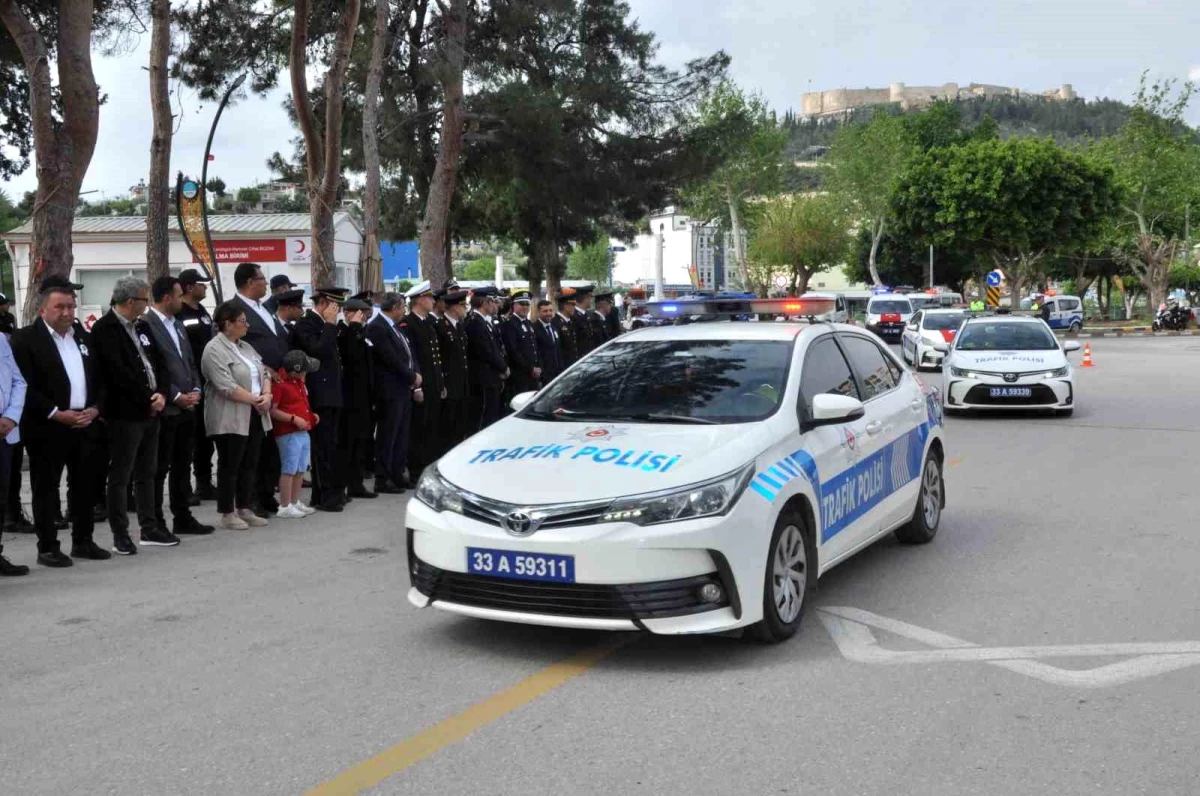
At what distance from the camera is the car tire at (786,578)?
5.71m

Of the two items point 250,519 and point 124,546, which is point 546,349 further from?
point 124,546

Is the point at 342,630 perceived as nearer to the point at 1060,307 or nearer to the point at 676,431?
the point at 676,431

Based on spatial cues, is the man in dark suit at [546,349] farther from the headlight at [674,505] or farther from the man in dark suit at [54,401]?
the headlight at [674,505]

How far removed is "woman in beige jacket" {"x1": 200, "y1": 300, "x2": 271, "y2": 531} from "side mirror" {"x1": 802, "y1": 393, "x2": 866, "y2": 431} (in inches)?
171

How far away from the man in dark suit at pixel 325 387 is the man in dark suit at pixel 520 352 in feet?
12.0

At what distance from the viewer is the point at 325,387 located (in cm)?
1018

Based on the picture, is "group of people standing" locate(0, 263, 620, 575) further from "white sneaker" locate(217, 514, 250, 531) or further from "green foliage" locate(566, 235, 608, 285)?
"green foliage" locate(566, 235, 608, 285)

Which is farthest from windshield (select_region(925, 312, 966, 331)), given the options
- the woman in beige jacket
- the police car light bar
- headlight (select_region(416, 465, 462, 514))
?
headlight (select_region(416, 465, 462, 514))

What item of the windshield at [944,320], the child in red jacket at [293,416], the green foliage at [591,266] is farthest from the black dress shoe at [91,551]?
the green foliage at [591,266]

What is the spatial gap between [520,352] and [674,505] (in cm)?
861

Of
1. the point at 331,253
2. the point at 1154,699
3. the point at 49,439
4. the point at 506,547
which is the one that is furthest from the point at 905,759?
the point at 331,253

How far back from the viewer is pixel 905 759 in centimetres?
441

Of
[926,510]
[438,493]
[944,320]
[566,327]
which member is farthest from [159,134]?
[944,320]

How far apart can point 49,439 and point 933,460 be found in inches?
228
